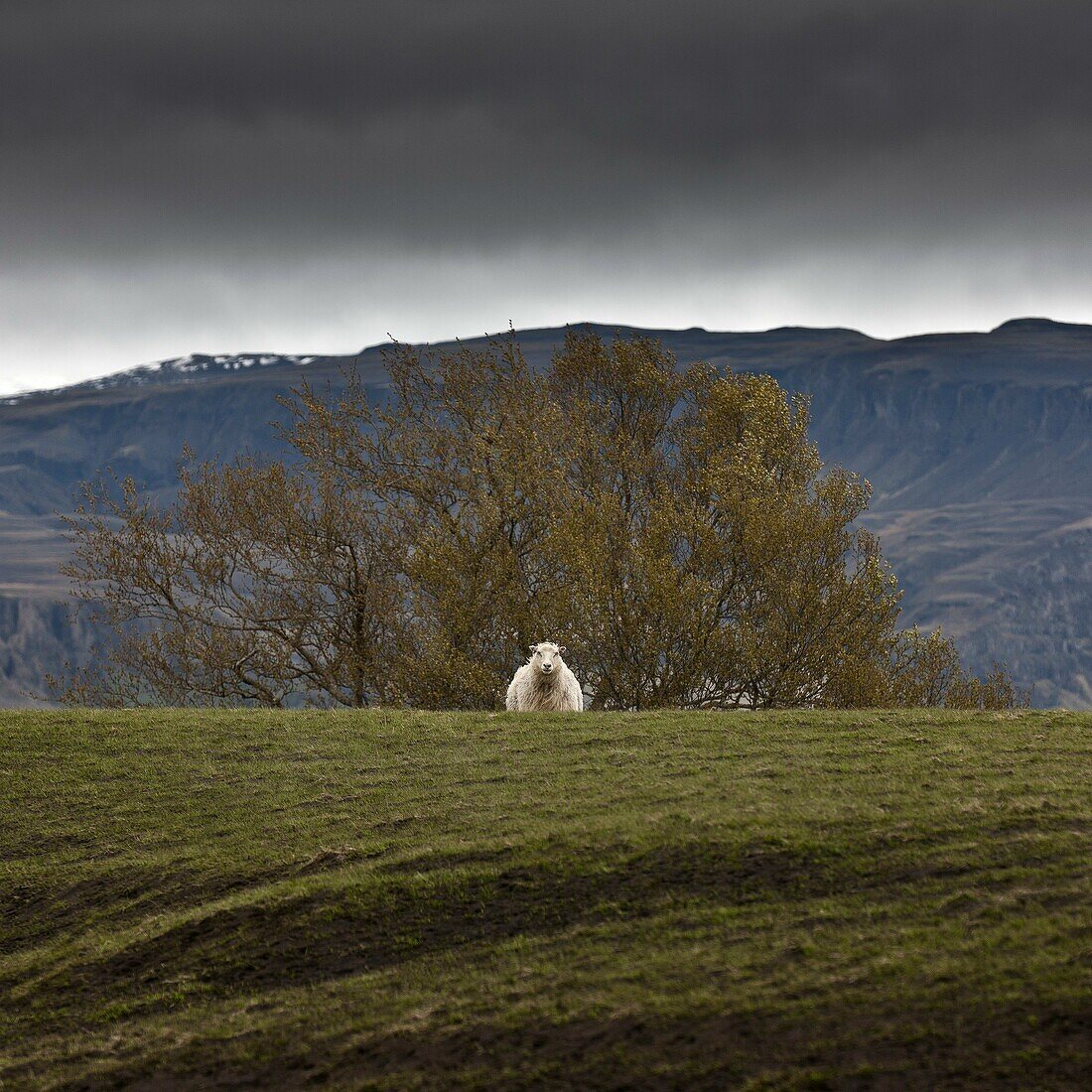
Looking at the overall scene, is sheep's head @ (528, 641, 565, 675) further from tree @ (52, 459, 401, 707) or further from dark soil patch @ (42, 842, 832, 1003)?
tree @ (52, 459, 401, 707)

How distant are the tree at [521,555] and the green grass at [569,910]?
51.5 ft

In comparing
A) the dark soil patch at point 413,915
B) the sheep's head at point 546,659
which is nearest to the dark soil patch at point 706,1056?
the dark soil patch at point 413,915

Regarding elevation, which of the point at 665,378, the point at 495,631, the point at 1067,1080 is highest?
the point at 665,378

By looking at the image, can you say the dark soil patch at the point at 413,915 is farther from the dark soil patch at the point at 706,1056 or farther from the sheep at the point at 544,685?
the sheep at the point at 544,685

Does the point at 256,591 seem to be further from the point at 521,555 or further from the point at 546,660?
the point at 546,660

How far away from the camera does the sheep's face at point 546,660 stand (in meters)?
22.9

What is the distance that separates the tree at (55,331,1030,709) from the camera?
33.9 metres

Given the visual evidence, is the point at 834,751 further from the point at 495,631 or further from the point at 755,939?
the point at 495,631

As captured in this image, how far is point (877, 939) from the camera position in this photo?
396 inches

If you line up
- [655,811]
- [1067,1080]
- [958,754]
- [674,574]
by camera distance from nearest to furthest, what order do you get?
[1067,1080], [655,811], [958,754], [674,574]

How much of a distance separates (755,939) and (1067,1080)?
2.77 m

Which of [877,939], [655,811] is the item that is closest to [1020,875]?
[877,939]

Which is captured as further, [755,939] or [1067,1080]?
[755,939]

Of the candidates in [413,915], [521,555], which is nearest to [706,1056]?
[413,915]
